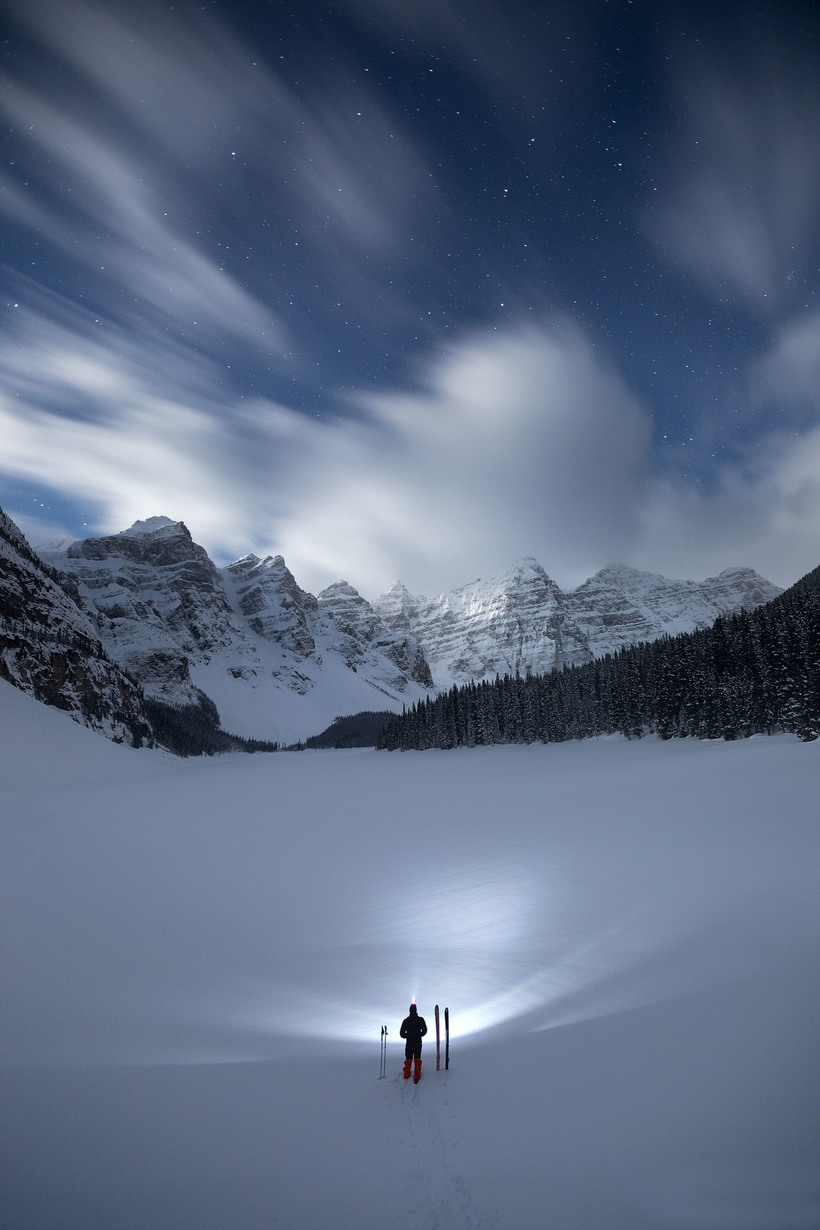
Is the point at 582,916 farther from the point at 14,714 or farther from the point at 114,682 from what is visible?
the point at 114,682

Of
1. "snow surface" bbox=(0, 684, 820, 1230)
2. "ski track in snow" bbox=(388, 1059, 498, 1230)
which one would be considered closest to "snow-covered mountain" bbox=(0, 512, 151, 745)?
"snow surface" bbox=(0, 684, 820, 1230)

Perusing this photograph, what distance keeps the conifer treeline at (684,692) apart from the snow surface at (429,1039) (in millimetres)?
34144

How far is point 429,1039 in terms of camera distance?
31.1 feet

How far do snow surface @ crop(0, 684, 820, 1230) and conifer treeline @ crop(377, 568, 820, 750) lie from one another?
112 feet

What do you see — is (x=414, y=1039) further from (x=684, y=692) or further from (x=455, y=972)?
(x=684, y=692)

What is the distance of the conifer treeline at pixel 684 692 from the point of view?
157 ft

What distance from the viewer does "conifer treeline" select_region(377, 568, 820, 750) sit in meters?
48.0

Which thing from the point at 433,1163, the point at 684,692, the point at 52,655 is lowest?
the point at 433,1163

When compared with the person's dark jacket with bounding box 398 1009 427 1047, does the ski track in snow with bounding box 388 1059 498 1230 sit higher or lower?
lower

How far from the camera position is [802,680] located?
4291cm

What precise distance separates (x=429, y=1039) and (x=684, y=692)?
6301cm

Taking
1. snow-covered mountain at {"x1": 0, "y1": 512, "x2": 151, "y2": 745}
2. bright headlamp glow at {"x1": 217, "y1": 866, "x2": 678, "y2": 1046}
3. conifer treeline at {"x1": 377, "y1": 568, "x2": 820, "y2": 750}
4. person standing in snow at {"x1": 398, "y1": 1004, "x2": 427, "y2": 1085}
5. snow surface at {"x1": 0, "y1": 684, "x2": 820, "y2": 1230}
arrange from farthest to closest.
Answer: snow-covered mountain at {"x1": 0, "y1": 512, "x2": 151, "y2": 745} → conifer treeline at {"x1": 377, "y1": 568, "x2": 820, "y2": 750} → bright headlamp glow at {"x1": 217, "y1": 866, "x2": 678, "y2": 1046} → person standing in snow at {"x1": 398, "y1": 1004, "x2": 427, "y2": 1085} → snow surface at {"x1": 0, "y1": 684, "x2": 820, "y2": 1230}

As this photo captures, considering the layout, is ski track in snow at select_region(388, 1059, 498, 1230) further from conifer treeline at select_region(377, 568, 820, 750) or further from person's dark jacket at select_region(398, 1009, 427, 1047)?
conifer treeline at select_region(377, 568, 820, 750)

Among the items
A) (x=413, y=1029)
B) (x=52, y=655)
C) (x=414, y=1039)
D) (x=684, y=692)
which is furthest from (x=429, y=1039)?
(x=52, y=655)
